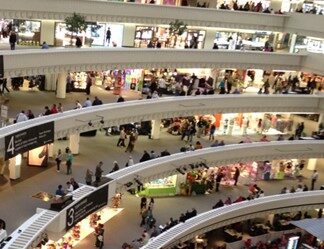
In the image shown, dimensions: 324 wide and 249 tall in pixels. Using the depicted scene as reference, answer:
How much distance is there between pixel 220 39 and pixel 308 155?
1169 cm

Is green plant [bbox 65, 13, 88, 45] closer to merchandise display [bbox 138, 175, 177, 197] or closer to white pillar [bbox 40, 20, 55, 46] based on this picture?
white pillar [bbox 40, 20, 55, 46]

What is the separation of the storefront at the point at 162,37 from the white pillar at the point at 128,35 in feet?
1.58

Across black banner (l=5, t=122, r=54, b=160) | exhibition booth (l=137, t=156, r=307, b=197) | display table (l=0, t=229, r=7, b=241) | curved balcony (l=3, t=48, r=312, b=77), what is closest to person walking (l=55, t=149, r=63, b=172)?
black banner (l=5, t=122, r=54, b=160)

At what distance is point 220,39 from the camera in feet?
164

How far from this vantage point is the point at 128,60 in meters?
40.0

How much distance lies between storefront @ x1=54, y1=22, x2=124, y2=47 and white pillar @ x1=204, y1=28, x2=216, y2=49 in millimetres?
7966

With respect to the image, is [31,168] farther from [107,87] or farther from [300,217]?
[300,217]

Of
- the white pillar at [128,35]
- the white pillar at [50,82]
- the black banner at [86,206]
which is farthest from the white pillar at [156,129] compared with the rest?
the black banner at [86,206]

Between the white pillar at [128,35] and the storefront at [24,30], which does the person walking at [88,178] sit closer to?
the storefront at [24,30]

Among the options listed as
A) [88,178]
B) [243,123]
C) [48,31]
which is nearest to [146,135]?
[243,123]

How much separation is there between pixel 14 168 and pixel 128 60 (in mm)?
11554

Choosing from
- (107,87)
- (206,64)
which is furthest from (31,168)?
(206,64)

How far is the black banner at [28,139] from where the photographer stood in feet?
95.1

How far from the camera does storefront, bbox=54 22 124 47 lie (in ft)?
132
